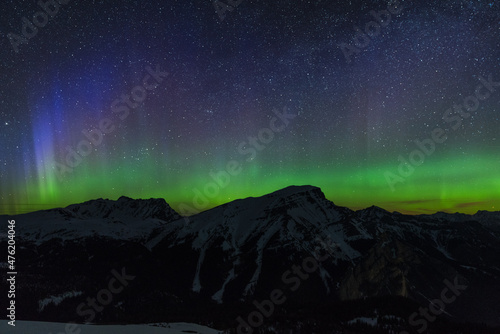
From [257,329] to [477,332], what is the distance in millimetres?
113148

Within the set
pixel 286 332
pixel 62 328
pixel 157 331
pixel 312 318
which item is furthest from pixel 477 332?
pixel 62 328

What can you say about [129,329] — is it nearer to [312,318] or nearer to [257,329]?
[257,329]

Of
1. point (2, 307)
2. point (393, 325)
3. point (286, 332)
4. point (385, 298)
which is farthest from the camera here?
point (2, 307)

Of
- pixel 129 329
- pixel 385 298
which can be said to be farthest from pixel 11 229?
pixel 385 298

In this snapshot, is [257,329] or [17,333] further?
[257,329]

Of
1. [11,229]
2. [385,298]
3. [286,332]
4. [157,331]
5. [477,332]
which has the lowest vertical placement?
[477,332]

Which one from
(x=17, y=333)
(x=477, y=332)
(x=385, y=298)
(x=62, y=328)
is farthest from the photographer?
(x=477, y=332)

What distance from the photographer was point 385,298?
13688 centimetres

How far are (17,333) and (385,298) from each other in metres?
131

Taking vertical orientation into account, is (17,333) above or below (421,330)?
above

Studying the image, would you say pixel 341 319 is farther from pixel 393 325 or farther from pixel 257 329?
pixel 257 329

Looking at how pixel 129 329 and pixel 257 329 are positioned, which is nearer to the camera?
pixel 129 329

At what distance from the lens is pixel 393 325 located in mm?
108062

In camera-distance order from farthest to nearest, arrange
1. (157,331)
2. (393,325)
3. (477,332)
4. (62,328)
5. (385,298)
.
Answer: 1. (477,332)
2. (385,298)
3. (393,325)
4. (157,331)
5. (62,328)
